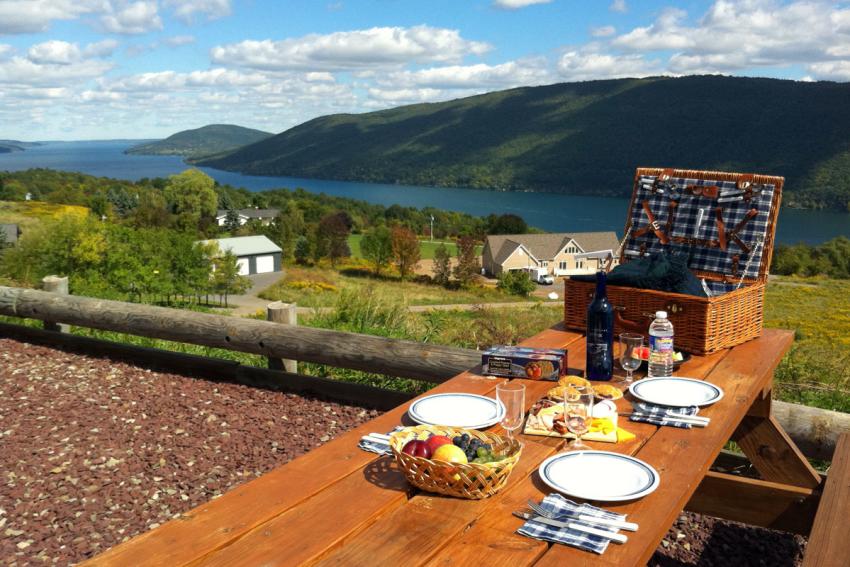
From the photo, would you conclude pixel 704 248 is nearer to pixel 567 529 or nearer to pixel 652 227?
pixel 652 227

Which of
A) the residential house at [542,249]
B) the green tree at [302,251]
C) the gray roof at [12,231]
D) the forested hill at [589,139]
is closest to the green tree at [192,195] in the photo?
the green tree at [302,251]

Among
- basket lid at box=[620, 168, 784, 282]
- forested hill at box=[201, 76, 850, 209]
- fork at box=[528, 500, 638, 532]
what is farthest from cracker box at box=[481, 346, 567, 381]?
forested hill at box=[201, 76, 850, 209]

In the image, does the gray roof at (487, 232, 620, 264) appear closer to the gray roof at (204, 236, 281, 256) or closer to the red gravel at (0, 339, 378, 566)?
the gray roof at (204, 236, 281, 256)

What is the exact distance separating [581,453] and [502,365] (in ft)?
2.44

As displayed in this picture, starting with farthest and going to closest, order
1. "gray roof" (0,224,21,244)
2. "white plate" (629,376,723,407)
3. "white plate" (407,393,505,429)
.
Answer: "gray roof" (0,224,21,244) < "white plate" (629,376,723,407) < "white plate" (407,393,505,429)

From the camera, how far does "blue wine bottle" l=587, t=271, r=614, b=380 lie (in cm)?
233

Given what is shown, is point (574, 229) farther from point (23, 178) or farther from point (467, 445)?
point (467, 445)

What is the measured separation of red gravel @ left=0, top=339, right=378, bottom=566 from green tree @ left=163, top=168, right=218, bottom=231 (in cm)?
6563

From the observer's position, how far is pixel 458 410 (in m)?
2.05

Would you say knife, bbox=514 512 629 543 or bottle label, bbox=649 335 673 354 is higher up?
bottle label, bbox=649 335 673 354

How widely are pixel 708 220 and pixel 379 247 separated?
40258mm

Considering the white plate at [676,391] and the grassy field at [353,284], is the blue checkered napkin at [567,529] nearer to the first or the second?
the white plate at [676,391]

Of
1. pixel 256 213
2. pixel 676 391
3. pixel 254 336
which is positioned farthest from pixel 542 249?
pixel 676 391

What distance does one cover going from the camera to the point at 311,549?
1354 mm
